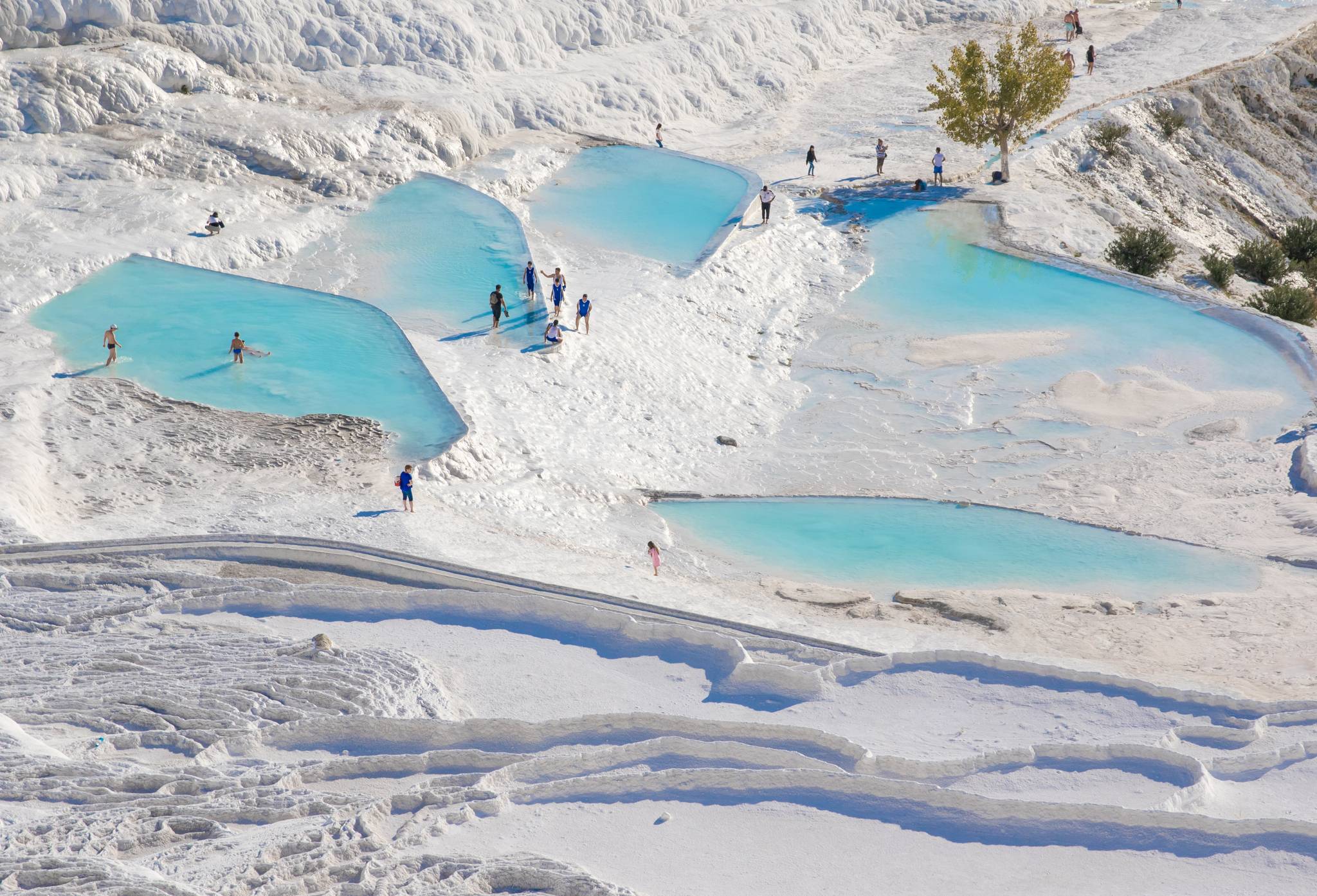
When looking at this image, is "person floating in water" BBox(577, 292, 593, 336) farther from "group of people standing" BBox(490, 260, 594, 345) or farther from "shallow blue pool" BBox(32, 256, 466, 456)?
"shallow blue pool" BBox(32, 256, 466, 456)

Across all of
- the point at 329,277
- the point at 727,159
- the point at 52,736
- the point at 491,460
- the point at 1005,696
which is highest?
the point at 727,159

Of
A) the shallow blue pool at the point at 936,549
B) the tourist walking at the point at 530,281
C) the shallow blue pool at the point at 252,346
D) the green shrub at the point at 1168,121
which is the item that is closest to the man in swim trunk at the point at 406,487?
the shallow blue pool at the point at 252,346

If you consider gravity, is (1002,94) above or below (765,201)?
above

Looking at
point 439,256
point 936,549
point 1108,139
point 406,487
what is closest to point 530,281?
point 439,256

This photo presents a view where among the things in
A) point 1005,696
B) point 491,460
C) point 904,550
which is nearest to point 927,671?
point 1005,696

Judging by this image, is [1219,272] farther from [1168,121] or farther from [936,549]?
[936,549]

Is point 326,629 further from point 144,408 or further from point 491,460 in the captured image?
point 144,408

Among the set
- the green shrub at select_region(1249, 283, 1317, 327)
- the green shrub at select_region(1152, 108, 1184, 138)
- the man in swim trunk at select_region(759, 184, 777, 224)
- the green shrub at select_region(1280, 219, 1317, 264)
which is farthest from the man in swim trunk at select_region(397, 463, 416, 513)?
the green shrub at select_region(1152, 108, 1184, 138)
